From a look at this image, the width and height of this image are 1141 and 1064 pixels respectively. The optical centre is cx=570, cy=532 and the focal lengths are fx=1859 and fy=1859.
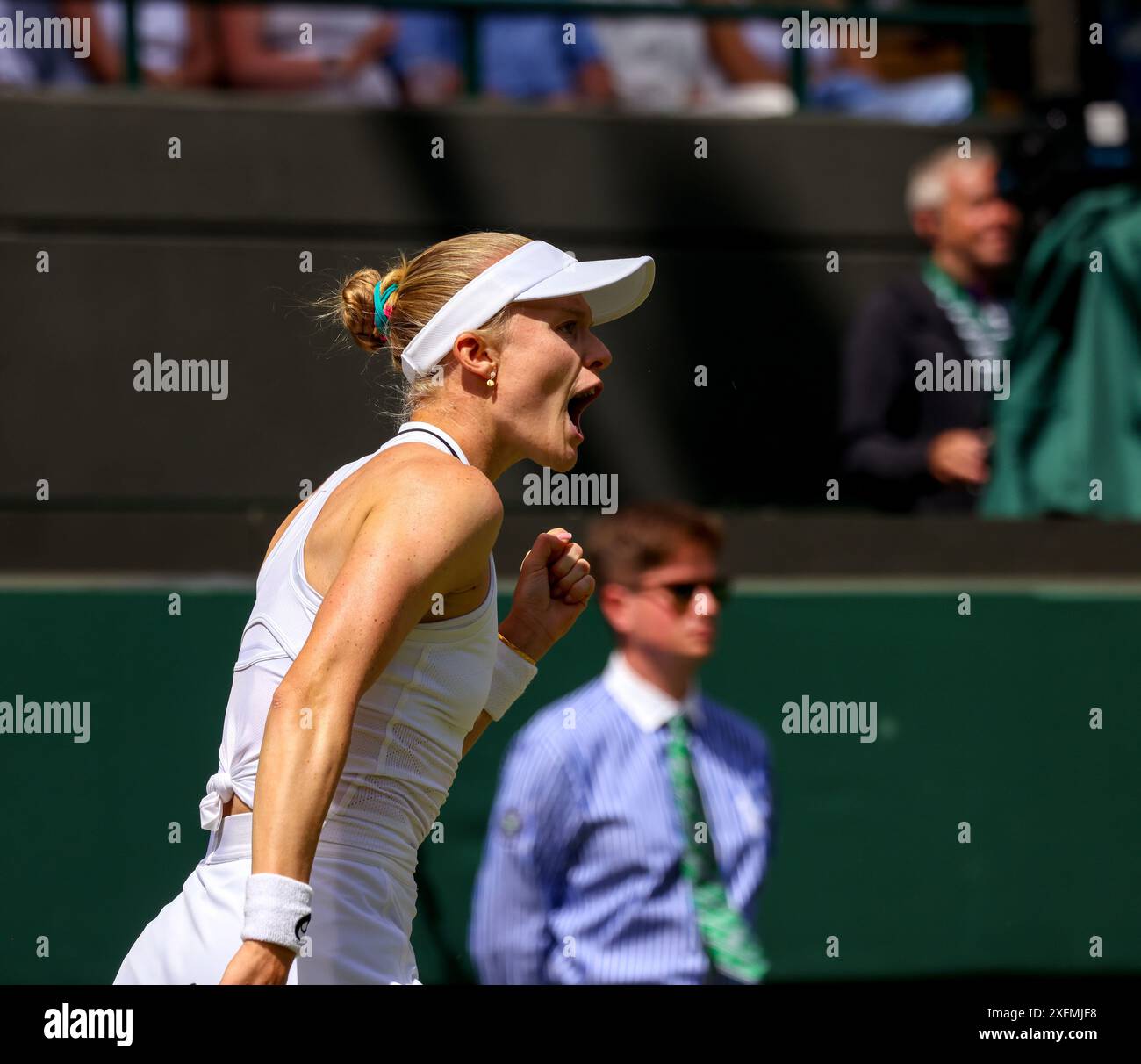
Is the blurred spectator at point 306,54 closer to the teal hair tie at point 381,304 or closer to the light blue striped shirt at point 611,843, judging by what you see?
the light blue striped shirt at point 611,843

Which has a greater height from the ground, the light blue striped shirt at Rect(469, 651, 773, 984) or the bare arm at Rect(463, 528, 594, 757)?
the bare arm at Rect(463, 528, 594, 757)

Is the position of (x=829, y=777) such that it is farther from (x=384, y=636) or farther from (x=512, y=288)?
(x=384, y=636)

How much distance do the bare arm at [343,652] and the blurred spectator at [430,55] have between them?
3963 millimetres

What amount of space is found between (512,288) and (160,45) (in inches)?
149

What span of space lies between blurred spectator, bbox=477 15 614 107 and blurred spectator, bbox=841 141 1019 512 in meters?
1.18

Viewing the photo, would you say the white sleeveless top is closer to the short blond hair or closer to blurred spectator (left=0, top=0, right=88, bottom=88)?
the short blond hair

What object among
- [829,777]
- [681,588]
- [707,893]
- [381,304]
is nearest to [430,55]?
[681,588]

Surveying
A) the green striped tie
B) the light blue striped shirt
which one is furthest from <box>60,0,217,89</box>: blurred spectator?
the green striped tie

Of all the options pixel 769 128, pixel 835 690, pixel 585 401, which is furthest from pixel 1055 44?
pixel 585 401

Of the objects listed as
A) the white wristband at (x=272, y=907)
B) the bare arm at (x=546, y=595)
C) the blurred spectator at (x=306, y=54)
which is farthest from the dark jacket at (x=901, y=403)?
the white wristband at (x=272, y=907)

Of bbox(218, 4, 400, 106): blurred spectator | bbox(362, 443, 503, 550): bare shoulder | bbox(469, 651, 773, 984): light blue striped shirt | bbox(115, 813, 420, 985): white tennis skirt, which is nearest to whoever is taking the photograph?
bbox(362, 443, 503, 550): bare shoulder

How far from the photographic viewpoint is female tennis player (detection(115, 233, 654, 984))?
2.12 metres

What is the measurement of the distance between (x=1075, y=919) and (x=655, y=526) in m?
1.88

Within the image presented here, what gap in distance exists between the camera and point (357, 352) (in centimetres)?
574
